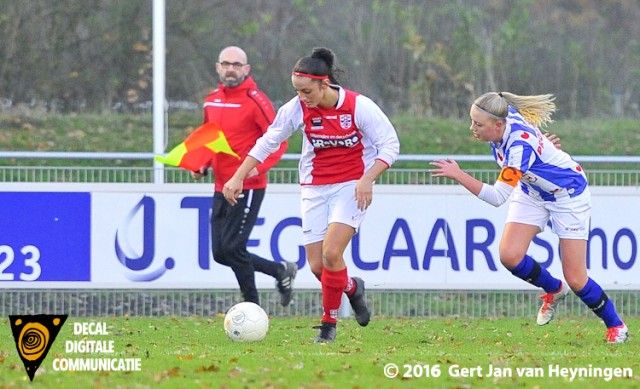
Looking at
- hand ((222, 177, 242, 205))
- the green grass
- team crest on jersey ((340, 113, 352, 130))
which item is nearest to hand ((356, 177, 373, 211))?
team crest on jersey ((340, 113, 352, 130))

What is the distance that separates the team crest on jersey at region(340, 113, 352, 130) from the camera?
32.9ft

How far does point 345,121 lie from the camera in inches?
396

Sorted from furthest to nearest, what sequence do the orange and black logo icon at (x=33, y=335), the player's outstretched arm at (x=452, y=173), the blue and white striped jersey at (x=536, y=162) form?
the blue and white striped jersey at (x=536, y=162)
the player's outstretched arm at (x=452, y=173)
the orange and black logo icon at (x=33, y=335)

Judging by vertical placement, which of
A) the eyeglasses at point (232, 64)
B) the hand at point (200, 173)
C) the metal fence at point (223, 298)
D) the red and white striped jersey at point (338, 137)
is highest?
the eyeglasses at point (232, 64)

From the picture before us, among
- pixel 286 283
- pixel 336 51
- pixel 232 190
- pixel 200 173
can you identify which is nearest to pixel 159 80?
pixel 200 173

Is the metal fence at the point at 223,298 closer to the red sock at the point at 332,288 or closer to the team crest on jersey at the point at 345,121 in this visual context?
the red sock at the point at 332,288

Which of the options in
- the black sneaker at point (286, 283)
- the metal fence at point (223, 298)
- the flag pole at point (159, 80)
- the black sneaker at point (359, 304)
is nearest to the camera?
the black sneaker at point (359, 304)

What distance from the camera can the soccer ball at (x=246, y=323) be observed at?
1026 cm

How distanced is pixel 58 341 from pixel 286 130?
228cm

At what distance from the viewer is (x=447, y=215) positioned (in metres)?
13.2

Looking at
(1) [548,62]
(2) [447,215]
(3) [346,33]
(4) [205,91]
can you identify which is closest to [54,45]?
(4) [205,91]

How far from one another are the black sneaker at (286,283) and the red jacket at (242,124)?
2.86 feet

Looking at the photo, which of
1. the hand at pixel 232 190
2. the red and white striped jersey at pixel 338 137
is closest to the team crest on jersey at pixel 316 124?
the red and white striped jersey at pixel 338 137

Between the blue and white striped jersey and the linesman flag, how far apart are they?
109 inches
